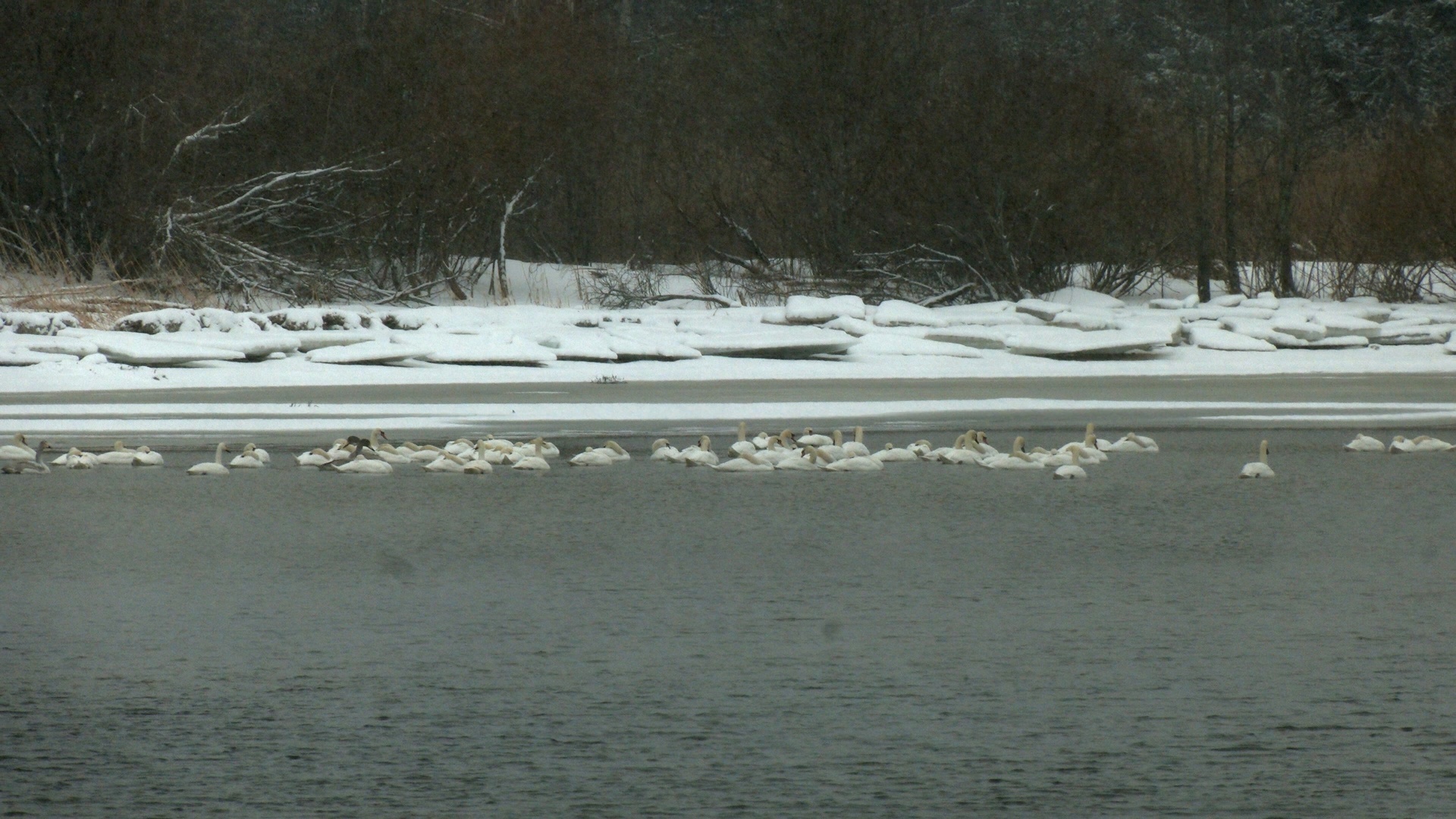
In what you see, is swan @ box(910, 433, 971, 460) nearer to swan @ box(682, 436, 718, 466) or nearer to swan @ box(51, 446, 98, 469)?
swan @ box(682, 436, 718, 466)

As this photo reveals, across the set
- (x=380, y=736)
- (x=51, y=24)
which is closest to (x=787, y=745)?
(x=380, y=736)

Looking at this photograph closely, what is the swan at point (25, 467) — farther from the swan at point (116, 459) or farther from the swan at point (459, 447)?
the swan at point (459, 447)

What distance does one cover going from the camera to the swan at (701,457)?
502 inches

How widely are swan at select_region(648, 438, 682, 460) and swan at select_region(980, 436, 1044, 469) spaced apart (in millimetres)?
2087

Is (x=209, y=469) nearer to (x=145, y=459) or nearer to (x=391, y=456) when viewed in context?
(x=145, y=459)

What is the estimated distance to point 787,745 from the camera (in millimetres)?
5457

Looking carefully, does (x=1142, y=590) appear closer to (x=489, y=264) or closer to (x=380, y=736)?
(x=380, y=736)

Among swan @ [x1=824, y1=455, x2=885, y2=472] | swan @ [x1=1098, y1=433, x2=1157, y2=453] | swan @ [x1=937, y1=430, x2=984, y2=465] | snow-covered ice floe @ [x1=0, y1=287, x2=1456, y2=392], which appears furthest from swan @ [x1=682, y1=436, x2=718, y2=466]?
snow-covered ice floe @ [x1=0, y1=287, x2=1456, y2=392]

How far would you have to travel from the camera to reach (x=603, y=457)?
12906 millimetres

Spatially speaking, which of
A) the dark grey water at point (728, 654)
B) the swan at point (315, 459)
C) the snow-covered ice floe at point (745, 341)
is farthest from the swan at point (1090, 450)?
the snow-covered ice floe at point (745, 341)

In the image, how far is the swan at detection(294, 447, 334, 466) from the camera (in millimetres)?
12688

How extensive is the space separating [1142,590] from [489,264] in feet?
87.4

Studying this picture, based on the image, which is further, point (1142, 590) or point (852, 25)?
point (852, 25)

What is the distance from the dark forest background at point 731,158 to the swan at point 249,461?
16476mm
